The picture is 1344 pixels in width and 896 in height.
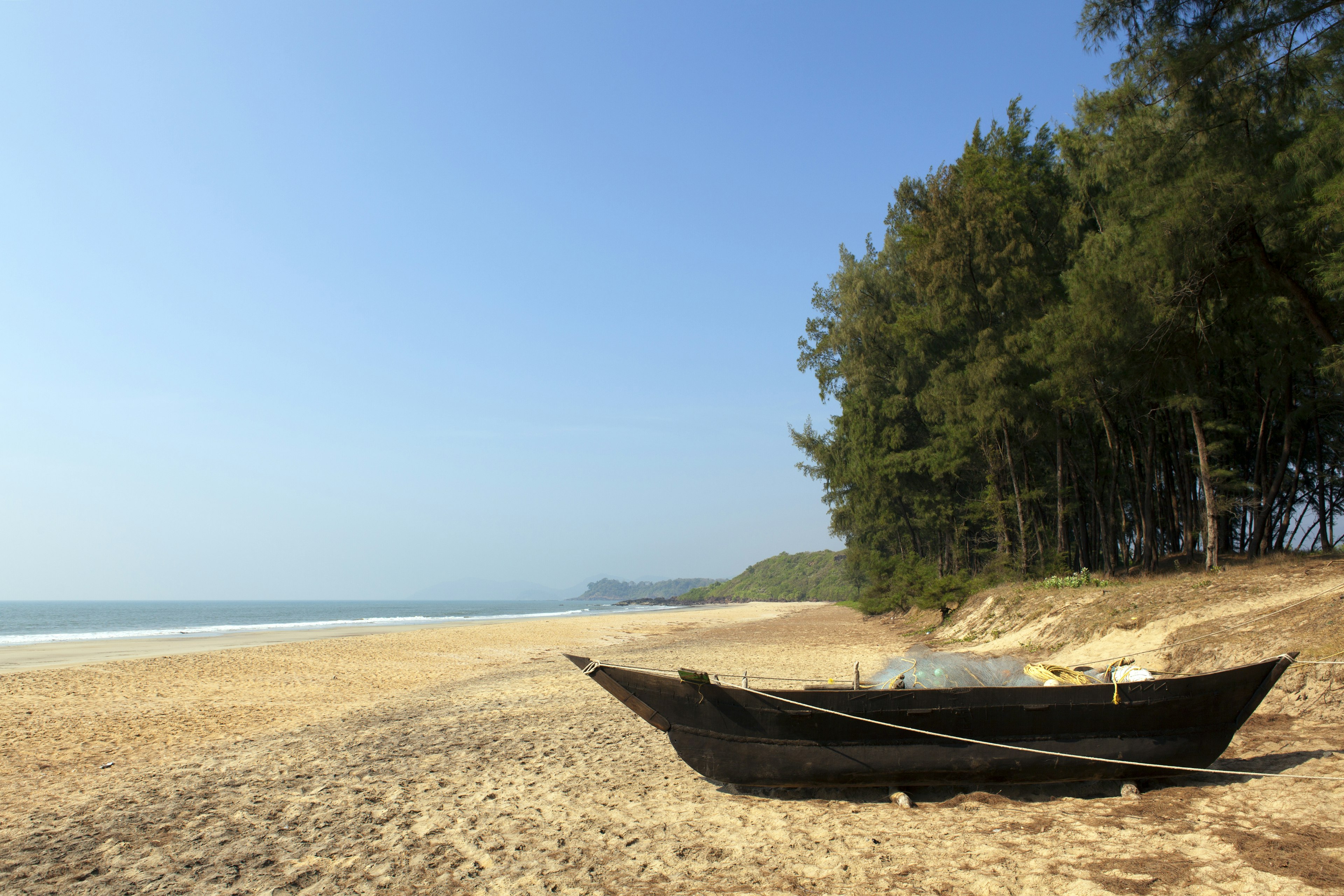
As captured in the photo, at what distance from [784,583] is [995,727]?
116967mm

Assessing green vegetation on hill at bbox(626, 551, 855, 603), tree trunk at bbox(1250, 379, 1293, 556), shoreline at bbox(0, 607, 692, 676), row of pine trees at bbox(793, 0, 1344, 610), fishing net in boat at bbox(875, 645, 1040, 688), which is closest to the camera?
fishing net in boat at bbox(875, 645, 1040, 688)

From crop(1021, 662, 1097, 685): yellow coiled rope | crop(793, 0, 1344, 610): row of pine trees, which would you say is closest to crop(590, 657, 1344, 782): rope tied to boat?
crop(1021, 662, 1097, 685): yellow coiled rope

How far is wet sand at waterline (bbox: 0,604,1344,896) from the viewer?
12.8 feet

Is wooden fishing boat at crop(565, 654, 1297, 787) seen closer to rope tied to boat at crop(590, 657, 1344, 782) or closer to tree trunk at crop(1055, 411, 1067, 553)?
rope tied to boat at crop(590, 657, 1344, 782)

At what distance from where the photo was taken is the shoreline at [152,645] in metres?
18.5

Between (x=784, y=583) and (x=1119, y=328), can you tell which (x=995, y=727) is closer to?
(x=1119, y=328)

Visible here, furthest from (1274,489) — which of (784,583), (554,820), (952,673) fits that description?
(784,583)

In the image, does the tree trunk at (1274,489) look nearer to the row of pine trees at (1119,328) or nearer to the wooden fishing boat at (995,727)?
the row of pine trees at (1119,328)

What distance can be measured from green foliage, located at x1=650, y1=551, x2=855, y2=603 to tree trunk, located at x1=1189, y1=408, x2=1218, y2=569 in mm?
77148

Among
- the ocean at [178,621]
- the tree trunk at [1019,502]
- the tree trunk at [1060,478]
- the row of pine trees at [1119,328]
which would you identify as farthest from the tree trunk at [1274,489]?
the ocean at [178,621]

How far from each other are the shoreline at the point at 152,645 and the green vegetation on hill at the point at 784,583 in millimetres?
68174

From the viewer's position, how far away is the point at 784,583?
389ft

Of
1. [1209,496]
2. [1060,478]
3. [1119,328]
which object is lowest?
[1209,496]

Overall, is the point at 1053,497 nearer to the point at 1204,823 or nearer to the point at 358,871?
the point at 1204,823
